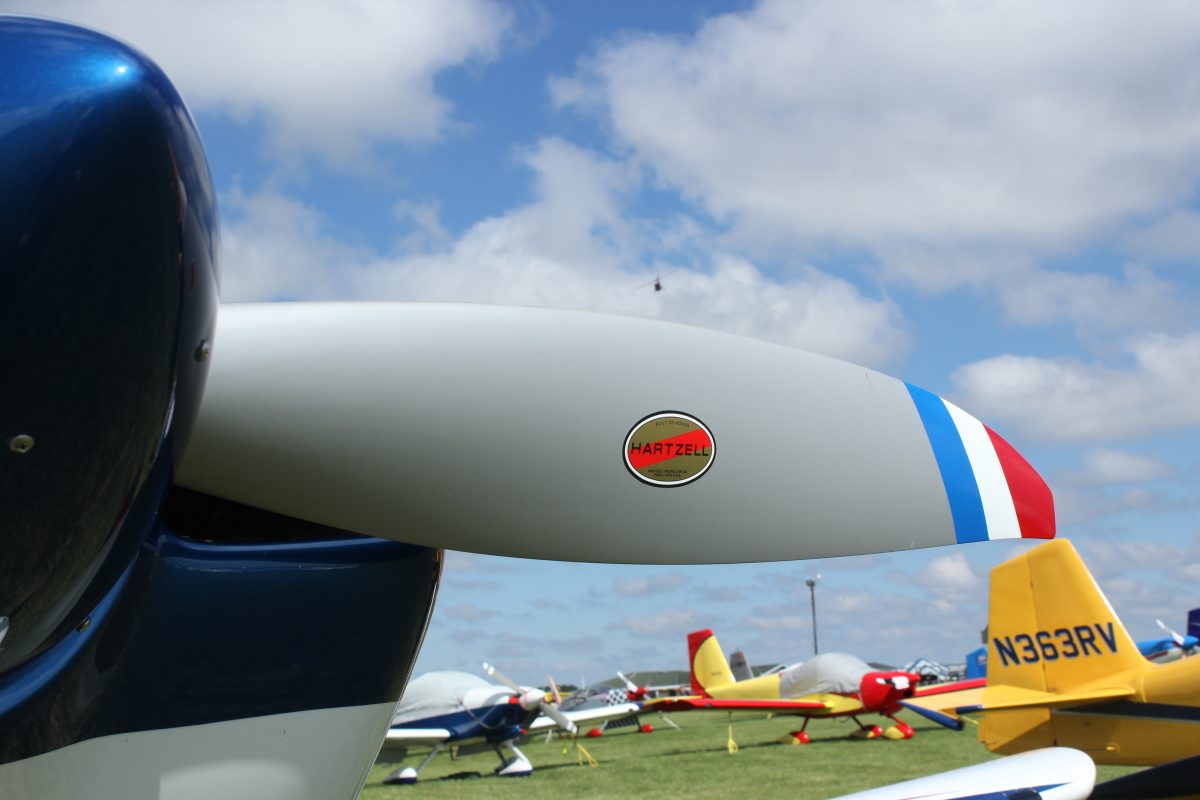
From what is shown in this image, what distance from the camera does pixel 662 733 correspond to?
30969mm

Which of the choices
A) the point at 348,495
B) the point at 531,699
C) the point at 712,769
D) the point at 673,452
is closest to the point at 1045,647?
the point at 712,769

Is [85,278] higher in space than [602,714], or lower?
higher

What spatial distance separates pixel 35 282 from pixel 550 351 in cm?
99

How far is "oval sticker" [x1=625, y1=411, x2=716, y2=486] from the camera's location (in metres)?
2.03

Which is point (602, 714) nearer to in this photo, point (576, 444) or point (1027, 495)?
point (1027, 495)

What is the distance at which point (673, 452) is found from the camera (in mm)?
2037

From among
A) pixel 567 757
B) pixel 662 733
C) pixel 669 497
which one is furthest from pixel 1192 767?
pixel 662 733

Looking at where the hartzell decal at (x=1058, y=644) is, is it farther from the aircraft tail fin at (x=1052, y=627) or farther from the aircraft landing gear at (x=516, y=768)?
the aircraft landing gear at (x=516, y=768)

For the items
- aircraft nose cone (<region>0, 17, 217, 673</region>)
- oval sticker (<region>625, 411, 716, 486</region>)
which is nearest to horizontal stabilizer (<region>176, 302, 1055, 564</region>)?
oval sticker (<region>625, 411, 716, 486</region>)

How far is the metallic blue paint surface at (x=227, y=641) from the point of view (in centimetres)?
201

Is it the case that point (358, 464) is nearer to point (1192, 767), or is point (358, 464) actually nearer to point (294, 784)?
point (294, 784)

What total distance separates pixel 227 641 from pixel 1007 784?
4325 mm

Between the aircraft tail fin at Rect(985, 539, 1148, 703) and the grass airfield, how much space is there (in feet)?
8.89

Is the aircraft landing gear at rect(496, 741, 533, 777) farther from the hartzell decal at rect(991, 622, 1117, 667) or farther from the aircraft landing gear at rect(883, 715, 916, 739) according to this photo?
the hartzell decal at rect(991, 622, 1117, 667)
